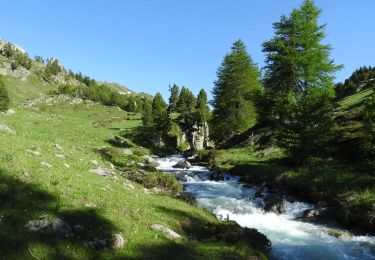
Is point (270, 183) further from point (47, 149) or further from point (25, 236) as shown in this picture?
point (25, 236)

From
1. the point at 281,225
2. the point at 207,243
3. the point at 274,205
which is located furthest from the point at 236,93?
the point at 207,243

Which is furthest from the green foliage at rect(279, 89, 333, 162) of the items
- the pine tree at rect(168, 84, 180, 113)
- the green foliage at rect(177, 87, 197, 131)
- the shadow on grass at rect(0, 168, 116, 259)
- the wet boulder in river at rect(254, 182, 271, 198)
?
the pine tree at rect(168, 84, 180, 113)

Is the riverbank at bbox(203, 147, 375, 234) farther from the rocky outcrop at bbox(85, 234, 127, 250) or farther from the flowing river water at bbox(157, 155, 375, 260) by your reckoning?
the rocky outcrop at bbox(85, 234, 127, 250)

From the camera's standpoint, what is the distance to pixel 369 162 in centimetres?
2469

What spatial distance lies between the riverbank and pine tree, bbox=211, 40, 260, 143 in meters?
19.0

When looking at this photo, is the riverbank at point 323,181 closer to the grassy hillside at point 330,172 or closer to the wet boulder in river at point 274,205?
the grassy hillside at point 330,172

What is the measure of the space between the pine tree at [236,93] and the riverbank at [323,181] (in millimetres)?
19025

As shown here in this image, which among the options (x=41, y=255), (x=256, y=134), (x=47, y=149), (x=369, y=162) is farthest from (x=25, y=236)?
(x=256, y=134)

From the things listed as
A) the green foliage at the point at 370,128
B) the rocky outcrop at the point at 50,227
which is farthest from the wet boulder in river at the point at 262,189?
the rocky outcrop at the point at 50,227

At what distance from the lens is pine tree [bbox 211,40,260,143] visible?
58625mm

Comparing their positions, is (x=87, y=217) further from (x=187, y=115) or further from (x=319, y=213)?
(x=187, y=115)

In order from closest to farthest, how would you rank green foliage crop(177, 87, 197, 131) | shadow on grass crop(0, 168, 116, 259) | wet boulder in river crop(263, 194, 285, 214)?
shadow on grass crop(0, 168, 116, 259)
wet boulder in river crop(263, 194, 285, 214)
green foliage crop(177, 87, 197, 131)

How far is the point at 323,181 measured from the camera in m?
26.2

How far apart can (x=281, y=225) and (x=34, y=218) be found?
45.4 ft
